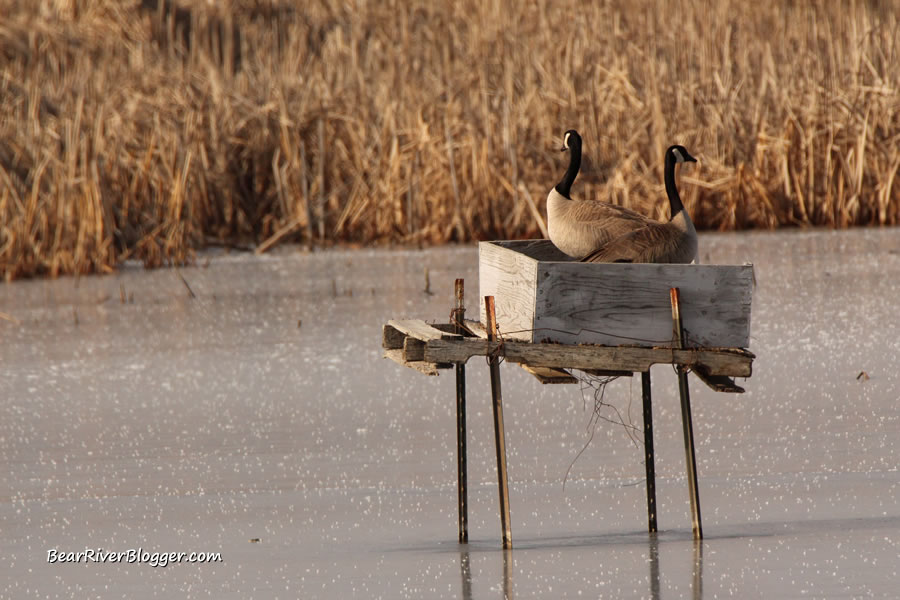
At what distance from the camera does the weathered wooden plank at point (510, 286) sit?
471 centimetres

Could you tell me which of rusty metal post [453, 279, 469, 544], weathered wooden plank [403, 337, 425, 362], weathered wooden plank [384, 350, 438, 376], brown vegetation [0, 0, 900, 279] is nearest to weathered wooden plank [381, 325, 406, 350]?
weathered wooden plank [384, 350, 438, 376]

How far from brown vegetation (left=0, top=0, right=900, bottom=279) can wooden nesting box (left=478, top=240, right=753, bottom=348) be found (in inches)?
326

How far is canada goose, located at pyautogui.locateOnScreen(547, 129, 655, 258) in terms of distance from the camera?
16.4 ft

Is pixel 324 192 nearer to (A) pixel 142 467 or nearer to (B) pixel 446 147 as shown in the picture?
(B) pixel 446 147

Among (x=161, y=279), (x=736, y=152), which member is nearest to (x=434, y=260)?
(x=161, y=279)

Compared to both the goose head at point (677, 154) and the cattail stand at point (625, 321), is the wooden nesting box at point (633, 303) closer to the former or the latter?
the cattail stand at point (625, 321)

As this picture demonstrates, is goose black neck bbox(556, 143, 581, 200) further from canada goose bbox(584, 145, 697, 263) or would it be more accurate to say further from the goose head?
canada goose bbox(584, 145, 697, 263)

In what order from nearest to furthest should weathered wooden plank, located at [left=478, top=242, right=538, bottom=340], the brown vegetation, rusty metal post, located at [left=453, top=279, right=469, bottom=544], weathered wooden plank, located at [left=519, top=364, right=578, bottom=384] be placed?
weathered wooden plank, located at [left=478, top=242, right=538, bottom=340] → rusty metal post, located at [left=453, top=279, right=469, bottom=544] → weathered wooden plank, located at [left=519, top=364, right=578, bottom=384] → the brown vegetation

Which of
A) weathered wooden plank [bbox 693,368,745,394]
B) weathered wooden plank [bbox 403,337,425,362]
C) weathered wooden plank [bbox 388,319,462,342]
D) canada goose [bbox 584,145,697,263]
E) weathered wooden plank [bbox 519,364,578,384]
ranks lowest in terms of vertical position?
weathered wooden plank [bbox 519,364,578,384]

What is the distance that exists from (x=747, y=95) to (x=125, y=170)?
A: 19.7 feet

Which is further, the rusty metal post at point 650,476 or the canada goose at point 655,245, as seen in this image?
the rusty metal post at point 650,476

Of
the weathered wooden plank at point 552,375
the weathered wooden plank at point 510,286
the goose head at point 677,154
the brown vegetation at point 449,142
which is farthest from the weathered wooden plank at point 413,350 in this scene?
the brown vegetation at point 449,142

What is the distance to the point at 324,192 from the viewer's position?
14516 mm

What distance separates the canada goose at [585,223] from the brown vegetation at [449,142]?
25.4ft
